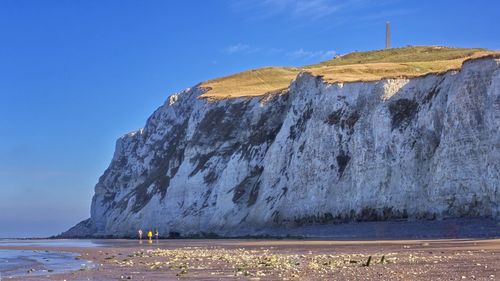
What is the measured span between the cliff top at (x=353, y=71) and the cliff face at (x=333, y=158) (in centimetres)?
348

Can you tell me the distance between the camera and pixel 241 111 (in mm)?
76062

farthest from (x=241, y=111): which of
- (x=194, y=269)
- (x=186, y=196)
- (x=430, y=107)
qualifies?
(x=194, y=269)

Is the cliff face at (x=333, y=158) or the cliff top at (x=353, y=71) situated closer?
the cliff face at (x=333, y=158)

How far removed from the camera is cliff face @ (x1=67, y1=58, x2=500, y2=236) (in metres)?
40.5

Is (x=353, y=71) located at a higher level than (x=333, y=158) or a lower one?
higher

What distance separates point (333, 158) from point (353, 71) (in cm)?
1590

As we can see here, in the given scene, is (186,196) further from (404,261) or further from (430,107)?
(404,261)

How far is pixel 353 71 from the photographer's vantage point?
64750 millimetres

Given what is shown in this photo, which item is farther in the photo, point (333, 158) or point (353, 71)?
point (353, 71)

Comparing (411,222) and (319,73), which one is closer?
(411,222)

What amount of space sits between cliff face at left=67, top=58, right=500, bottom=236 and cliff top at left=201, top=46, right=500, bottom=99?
3485 millimetres

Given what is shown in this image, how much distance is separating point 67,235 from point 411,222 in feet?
306

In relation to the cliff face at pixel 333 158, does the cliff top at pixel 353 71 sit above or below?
above

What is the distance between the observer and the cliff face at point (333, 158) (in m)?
40.5
